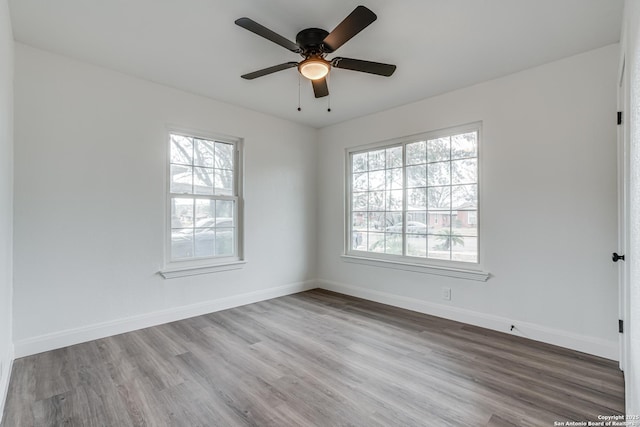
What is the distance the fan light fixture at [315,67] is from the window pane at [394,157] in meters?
1.98

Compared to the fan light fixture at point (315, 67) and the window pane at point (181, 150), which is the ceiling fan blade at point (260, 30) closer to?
the fan light fixture at point (315, 67)

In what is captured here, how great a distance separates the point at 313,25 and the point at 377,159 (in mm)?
2319

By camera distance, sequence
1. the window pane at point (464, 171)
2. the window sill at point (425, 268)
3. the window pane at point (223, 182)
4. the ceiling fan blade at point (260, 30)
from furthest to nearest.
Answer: the window pane at point (223, 182) → the window pane at point (464, 171) → the window sill at point (425, 268) → the ceiling fan blade at point (260, 30)

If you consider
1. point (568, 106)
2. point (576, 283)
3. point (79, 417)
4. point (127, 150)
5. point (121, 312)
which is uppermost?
point (568, 106)

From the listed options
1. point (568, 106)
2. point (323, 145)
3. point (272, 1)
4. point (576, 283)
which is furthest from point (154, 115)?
point (576, 283)

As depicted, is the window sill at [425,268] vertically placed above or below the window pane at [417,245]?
below

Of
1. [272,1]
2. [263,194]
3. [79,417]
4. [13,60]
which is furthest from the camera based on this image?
[263,194]

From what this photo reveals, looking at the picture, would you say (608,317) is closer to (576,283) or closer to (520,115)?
(576,283)

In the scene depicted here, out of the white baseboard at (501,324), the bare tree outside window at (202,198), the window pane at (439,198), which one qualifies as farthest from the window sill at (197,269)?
the window pane at (439,198)

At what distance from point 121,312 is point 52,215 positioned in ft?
3.61

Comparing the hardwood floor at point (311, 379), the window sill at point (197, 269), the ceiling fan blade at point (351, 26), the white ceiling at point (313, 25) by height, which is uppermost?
the white ceiling at point (313, 25)

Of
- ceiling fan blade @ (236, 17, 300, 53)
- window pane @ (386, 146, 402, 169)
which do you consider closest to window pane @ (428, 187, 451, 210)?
window pane @ (386, 146, 402, 169)

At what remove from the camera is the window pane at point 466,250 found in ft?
11.4

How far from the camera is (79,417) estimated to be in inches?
74.7
